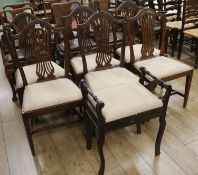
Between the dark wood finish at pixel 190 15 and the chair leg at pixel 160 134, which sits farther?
the dark wood finish at pixel 190 15

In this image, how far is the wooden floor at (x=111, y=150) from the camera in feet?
5.63

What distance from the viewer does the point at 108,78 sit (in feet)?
6.35

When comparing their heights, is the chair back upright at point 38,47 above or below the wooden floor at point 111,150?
above

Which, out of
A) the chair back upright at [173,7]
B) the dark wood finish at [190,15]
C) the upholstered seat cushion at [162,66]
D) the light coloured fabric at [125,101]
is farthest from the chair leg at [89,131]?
the chair back upright at [173,7]

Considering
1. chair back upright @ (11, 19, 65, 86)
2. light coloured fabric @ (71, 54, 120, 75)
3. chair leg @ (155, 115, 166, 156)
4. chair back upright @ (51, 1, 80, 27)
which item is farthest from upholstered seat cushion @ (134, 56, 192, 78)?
chair back upright @ (51, 1, 80, 27)

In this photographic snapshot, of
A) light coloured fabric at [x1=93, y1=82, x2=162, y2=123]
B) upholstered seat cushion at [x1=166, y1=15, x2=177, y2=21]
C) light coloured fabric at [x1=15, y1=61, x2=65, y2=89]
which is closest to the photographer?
light coloured fabric at [x1=93, y1=82, x2=162, y2=123]

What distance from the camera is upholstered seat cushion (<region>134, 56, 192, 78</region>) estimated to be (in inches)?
81.0

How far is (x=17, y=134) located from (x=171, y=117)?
1375mm

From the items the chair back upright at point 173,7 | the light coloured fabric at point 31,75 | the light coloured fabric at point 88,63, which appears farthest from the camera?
the chair back upright at point 173,7

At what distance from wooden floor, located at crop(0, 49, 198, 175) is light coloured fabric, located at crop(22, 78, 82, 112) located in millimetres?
420

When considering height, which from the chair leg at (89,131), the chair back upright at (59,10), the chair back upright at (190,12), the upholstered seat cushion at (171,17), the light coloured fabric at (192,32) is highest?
the chair back upright at (59,10)

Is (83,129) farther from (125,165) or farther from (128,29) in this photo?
(128,29)

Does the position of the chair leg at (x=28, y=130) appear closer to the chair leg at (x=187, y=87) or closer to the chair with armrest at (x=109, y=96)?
the chair with armrest at (x=109, y=96)

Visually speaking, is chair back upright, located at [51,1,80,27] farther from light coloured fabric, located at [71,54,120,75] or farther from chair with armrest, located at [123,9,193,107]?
chair with armrest, located at [123,9,193,107]
